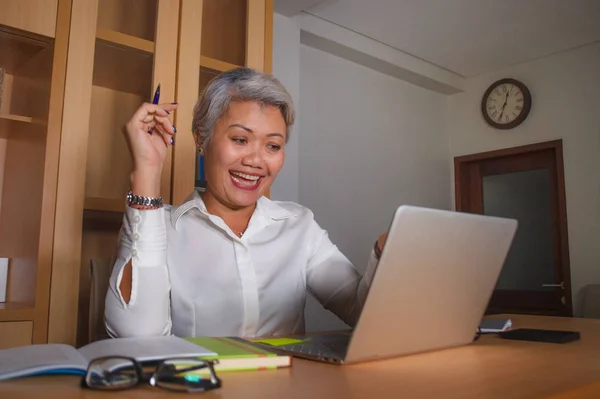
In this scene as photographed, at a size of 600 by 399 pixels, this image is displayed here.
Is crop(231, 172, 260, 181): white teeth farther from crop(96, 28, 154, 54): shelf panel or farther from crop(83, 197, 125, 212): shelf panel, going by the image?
crop(96, 28, 154, 54): shelf panel

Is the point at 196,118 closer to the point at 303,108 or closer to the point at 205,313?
the point at 205,313

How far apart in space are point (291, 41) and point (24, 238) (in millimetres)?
1969

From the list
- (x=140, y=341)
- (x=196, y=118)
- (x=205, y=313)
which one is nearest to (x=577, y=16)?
(x=196, y=118)

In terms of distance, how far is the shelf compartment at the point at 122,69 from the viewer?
1.87 metres

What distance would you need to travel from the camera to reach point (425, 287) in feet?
2.66

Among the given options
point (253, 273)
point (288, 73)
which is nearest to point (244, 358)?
point (253, 273)

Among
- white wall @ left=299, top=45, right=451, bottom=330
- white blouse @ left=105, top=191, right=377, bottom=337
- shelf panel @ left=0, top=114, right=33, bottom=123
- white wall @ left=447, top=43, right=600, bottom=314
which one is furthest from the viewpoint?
white wall @ left=447, top=43, right=600, bottom=314

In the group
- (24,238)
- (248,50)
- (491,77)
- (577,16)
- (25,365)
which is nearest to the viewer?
(25,365)

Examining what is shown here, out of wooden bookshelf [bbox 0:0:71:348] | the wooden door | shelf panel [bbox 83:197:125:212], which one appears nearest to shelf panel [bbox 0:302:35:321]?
wooden bookshelf [bbox 0:0:71:348]

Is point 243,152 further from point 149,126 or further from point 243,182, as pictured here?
point 149,126

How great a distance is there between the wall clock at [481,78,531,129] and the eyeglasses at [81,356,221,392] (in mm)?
4058

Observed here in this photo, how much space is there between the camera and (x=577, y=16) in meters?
3.39

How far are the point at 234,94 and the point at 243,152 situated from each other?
14cm

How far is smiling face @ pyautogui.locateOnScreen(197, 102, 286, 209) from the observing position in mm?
1331
